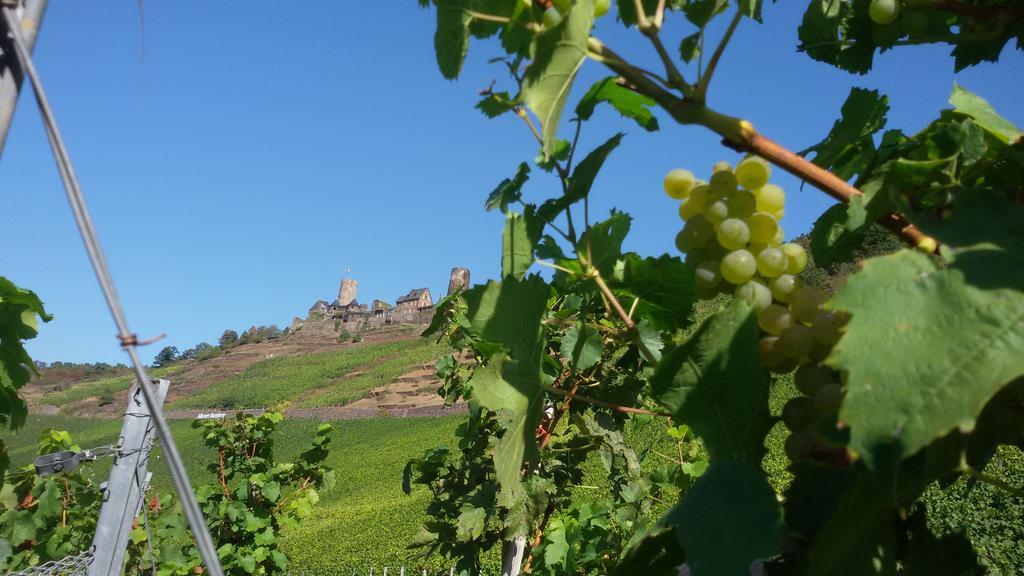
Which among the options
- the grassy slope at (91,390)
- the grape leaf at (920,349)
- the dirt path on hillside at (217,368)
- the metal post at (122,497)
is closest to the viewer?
the grape leaf at (920,349)

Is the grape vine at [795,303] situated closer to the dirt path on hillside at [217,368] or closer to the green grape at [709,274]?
the green grape at [709,274]

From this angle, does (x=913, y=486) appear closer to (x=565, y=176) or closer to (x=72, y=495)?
(x=565, y=176)

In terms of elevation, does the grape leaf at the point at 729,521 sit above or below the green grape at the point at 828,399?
below

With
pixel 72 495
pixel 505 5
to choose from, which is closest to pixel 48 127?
pixel 505 5

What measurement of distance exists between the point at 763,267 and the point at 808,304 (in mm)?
64

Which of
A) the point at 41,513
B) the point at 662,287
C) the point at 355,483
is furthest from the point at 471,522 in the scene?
the point at 355,483

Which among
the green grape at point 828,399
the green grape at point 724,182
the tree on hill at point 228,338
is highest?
the tree on hill at point 228,338

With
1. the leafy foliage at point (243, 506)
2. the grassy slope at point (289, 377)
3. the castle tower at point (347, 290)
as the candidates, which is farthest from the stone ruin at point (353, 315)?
the leafy foliage at point (243, 506)

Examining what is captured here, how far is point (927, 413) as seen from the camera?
402 mm

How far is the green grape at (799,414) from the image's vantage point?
586 mm

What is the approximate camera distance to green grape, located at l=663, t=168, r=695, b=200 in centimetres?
71

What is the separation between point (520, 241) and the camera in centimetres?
82

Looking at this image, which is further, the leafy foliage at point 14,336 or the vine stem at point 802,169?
the leafy foliage at point 14,336

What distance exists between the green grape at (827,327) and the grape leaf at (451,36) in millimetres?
380
